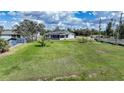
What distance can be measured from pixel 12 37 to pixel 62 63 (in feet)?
4.01

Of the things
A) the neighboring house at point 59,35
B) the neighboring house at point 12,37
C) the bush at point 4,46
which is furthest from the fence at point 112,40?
the bush at point 4,46

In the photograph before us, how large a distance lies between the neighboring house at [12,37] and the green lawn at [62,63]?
5.9 inches

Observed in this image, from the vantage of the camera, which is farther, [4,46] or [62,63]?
[4,46]

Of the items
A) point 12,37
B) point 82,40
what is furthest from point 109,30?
point 12,37

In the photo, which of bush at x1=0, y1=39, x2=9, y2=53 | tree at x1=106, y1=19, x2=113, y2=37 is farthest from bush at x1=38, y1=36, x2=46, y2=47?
tree at x1=106, y1=19, x2=113, y2=37

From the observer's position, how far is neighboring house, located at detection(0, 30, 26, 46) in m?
6.90

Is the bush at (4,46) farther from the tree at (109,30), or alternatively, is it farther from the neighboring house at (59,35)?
the tree at (109,30)

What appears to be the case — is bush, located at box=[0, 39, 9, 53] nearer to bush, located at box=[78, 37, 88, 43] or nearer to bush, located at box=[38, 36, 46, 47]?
bush, located at box=[38, 36, 46, 47]

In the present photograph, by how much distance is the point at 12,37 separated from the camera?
7.11 metres

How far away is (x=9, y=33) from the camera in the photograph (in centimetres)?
695

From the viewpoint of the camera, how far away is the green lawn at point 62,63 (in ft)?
21.6

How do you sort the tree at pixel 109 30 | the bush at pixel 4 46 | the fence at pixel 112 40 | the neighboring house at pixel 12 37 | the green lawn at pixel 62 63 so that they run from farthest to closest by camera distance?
the fence at pixel 112 40 < the tree at pixel 109 30 < the bush at pixel 4 46 < the neighboring house at pixel 12 37 < the green lawn at pixel 62 63

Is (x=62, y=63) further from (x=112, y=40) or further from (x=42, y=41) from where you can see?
(x=112, y=40)

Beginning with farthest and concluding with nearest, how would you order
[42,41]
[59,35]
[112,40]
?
[112,40] < [59,35] < [42,41]
